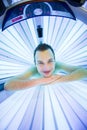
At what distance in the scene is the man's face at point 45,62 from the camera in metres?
2.05

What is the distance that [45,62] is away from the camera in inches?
81.0

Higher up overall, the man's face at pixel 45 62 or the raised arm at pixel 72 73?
the man's face at pixel 45 62

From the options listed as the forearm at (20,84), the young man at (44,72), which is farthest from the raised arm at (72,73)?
the forearm at (20,84)

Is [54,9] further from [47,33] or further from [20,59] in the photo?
[20,59]

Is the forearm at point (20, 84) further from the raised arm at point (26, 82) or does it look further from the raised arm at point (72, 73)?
the raised arm at point (72, 73)

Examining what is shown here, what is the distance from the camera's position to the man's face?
2051mm

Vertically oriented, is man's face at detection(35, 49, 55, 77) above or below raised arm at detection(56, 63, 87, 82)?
above

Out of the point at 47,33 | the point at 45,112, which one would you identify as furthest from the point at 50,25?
the point at 45,112

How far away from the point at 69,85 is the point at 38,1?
1.85 ft

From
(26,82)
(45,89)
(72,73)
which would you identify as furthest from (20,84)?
(72,73)

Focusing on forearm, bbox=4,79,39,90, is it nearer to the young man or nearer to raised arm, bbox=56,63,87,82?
the young man

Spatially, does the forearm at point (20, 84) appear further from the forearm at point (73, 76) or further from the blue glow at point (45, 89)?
the forearm at point (73, 76)

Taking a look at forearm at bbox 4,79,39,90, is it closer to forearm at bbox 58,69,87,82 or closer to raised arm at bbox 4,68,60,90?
raised arm at bbox 4,68,60,90

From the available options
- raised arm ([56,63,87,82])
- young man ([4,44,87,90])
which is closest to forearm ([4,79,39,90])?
young man ([4,44,87,90])
